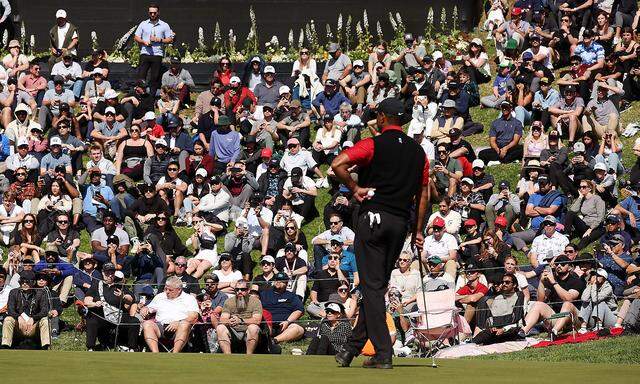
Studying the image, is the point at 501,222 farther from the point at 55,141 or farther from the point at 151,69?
the point at 151,69

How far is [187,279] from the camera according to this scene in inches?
755

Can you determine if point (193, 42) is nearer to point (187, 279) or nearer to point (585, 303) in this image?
point (187, 279)

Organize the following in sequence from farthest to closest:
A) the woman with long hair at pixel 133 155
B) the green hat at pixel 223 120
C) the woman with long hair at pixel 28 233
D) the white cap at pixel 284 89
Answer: the white cap at pixel 284 89 < the green hat at pixel 223 120 < the woman with long hair at pixel 133 155 < the woman with long hair at pixel 28 233

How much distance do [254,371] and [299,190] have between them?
13031mm

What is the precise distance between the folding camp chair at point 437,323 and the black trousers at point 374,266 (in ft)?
21.3

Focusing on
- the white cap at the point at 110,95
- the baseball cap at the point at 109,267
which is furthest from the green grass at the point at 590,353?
the white cap at the point at 110,95

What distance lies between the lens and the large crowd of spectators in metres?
Result: 17.5

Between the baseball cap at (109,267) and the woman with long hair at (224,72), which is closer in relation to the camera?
the baseball cap at (109,267)

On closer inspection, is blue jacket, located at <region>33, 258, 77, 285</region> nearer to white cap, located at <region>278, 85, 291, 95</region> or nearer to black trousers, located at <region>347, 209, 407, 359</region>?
white cap, located at <region>278, 85, 291, 95</region>

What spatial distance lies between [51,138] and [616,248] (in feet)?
33.5

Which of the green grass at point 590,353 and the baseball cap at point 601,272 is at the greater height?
the baseball cap at point 601,272

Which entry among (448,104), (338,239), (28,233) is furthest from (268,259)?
(448,104)

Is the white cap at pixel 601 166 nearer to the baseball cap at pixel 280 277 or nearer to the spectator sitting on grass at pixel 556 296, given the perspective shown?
the spectator sitting on grass at pixel 556 296

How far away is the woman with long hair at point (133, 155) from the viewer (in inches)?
924
